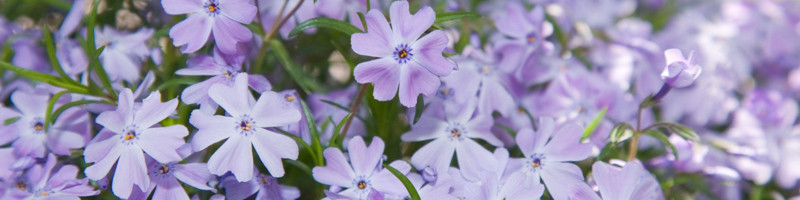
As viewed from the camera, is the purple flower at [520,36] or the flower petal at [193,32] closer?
the flower petal at [193,32]

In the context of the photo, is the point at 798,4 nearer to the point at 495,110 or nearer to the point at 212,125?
the point at 495,110

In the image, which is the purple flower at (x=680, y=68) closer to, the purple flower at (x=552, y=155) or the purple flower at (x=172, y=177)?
the purple flower at (x=552, y=155)

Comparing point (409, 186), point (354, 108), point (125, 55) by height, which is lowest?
point (409, 186)

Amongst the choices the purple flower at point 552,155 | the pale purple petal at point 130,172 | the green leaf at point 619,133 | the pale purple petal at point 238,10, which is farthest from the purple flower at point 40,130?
the green leaf at point 619,133

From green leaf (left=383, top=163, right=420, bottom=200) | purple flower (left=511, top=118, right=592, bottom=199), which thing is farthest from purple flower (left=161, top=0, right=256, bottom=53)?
purple flower (left=511, top=118, right=592, bottom=199)

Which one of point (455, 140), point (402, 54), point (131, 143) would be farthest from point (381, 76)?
point (131, 143)

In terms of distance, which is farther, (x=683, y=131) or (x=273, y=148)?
(x=683, y=131)

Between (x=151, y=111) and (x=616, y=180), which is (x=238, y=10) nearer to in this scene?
(x=151, y=111)
